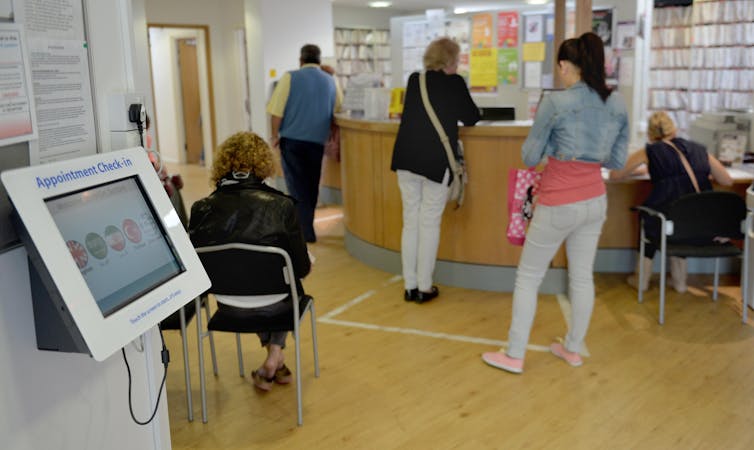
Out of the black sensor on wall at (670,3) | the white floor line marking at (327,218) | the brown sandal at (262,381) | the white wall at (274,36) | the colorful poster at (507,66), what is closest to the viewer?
the brown sandal at (262,381)

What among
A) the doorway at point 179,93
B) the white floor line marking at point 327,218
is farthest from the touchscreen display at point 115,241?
the doorway at point 179,93

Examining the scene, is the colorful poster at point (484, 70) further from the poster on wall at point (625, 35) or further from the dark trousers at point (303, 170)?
the dark trousers at point (303, 170)

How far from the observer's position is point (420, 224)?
4410 mm

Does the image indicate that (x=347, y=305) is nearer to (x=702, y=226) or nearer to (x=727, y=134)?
(x=702, y=226)

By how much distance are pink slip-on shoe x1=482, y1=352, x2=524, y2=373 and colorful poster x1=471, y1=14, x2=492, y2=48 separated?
5.60m

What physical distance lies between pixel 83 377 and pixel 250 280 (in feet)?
3.33

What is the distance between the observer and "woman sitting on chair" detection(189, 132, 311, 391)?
297cm

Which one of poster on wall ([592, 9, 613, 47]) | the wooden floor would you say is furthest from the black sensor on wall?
the wooden floor

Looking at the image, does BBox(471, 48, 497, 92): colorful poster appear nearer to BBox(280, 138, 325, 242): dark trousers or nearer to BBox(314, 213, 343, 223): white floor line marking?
BBox(314, 213, 343, 223): white floor line marking

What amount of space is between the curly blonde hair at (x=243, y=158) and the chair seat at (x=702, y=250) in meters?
2.38

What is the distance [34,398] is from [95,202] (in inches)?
20.2

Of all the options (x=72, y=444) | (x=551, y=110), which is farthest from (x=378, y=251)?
(x=72, y=444)

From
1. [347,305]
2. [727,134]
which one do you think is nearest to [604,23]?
[727,134]

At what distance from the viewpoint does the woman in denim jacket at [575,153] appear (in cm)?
317
